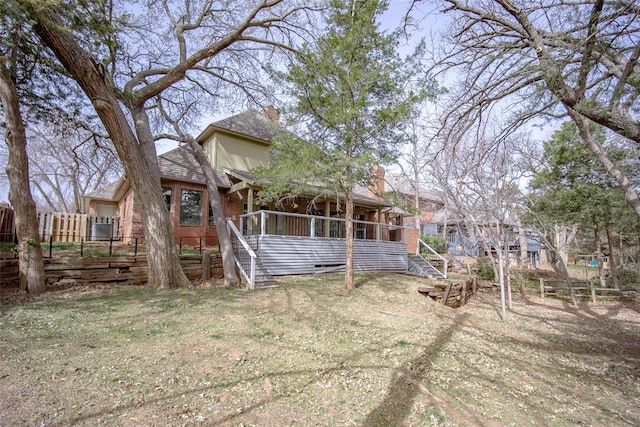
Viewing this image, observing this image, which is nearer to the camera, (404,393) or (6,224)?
(404,393)

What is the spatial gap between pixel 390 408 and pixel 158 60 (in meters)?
12.9

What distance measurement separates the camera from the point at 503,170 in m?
10.5

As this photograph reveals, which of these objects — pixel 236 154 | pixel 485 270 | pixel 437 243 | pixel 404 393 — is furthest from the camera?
pixel 437 243

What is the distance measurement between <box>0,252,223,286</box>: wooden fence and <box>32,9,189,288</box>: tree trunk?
1.35m

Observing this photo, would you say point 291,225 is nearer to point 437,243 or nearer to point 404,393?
point 404,393

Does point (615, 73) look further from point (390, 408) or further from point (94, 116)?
point (94, 116)

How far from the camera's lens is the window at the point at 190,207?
41.1 feet

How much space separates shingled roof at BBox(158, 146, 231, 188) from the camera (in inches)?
473

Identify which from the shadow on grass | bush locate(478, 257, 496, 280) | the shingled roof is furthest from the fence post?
bush locate(478, 257, 496, 280)

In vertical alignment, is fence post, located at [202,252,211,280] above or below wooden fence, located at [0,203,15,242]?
below

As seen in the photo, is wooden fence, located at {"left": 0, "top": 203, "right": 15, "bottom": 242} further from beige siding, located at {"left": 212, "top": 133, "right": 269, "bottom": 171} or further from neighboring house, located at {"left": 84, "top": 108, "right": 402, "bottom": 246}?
beige siding, located at {"left": 212, "top": 133, "right": 269, "bottom": 171}

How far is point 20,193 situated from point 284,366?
7018mm

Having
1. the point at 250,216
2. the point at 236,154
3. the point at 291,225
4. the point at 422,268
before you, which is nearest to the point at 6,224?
the point at 250,216

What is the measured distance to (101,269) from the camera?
26.9 feet
